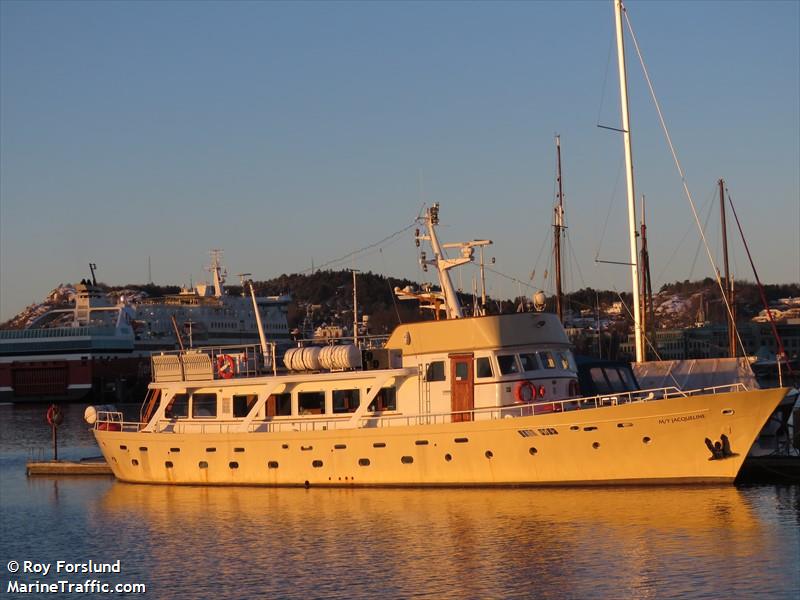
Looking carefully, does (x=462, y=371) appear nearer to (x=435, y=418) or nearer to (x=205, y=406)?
(x=435, y=418)

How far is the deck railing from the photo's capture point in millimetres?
27984

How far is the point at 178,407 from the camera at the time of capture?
113ft

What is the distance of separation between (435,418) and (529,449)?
9.11 feet

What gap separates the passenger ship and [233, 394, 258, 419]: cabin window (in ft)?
0.14

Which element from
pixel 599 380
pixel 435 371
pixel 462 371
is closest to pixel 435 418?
pixel 435 371

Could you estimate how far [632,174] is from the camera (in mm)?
37562

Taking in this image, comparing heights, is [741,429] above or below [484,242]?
below

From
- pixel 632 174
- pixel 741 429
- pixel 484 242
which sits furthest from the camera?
pixel 632 174

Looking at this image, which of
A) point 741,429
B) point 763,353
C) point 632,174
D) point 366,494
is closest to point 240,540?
point 366,494

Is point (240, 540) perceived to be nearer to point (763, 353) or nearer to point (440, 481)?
point (440, 481)

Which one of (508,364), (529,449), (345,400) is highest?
(508,364)

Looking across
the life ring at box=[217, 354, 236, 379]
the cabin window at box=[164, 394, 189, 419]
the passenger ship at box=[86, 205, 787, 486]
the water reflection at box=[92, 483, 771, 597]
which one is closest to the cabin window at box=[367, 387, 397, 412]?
the passenger ship at box=[86, 205, 787, 486]

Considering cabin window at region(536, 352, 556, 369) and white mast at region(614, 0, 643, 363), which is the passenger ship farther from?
white mast at region(614, 0, 643, 363)

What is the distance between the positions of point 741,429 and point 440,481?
7605 mm
